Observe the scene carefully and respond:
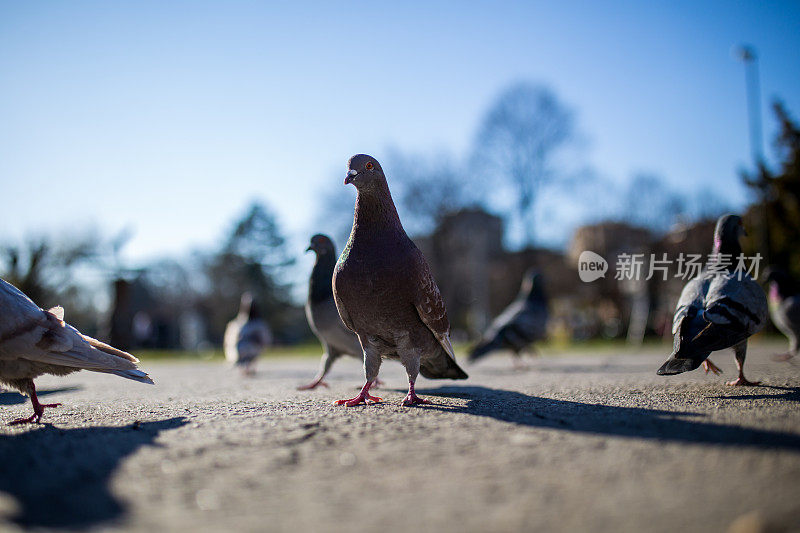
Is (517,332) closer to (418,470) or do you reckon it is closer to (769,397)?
(769,397)

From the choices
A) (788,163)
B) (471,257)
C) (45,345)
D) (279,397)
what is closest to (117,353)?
(45,345)

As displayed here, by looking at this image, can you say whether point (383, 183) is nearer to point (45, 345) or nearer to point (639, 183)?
point (45, 345)

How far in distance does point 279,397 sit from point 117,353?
1.62m

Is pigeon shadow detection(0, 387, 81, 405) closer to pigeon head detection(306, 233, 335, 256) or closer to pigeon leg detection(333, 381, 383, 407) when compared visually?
pigeon head detection(306, 233, 335, 256)

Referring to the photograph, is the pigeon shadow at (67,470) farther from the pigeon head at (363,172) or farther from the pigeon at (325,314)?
the pigeon at (325,314)

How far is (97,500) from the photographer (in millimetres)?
2111

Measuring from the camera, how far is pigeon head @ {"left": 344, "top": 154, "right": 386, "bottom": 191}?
436 centimetres

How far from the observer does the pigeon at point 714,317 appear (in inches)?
167

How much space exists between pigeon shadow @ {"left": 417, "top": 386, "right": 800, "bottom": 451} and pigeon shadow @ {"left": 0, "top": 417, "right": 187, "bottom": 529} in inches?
85.1

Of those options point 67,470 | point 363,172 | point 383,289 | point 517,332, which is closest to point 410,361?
point 383,289

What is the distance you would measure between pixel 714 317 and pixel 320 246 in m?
4.52

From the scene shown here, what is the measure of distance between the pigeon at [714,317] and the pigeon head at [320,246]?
4128mm

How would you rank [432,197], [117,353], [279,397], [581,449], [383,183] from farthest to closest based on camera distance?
[432,197], [279,397], [383,183], [117,353], [581,449]

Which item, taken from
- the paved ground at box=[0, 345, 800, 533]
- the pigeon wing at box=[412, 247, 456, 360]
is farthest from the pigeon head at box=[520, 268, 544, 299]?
the paved ground at box=[0, 345, 800, 533]
